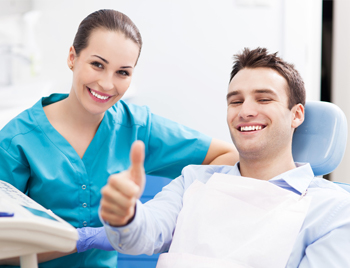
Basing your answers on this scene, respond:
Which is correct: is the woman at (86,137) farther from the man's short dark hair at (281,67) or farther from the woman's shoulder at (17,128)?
the man's short dark hair at (281,67)

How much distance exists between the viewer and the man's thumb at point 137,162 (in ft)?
2.12

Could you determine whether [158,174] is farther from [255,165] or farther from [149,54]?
[149,54]

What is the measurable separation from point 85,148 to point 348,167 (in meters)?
2.26

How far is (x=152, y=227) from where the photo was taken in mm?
999

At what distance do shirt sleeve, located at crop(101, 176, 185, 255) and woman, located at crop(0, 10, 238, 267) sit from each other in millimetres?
258

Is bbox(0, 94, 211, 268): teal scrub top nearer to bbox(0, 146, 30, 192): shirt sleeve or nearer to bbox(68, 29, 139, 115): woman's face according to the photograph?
bbox(0, 146, 30, 192): shirt sleeve

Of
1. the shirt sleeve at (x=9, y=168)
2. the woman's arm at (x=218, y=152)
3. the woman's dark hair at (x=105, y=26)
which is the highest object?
the woman's dark hair at (x=105, y=26)

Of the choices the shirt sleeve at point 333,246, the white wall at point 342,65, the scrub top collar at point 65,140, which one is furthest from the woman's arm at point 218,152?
the white wall at point 342,65

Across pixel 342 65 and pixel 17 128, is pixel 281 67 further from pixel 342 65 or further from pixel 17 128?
pixel 342 65

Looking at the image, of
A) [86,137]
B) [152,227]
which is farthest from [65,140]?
[152,227]

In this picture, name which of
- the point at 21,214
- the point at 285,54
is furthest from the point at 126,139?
the point at 285,54

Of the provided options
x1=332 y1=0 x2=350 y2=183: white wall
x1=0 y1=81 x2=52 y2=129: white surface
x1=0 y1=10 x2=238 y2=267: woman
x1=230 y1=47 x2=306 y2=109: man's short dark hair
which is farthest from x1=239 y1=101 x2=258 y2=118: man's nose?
x1=332 y1=0 x2=350 y2=183: white wall

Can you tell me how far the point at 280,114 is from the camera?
1201 mm

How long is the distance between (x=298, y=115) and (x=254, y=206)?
362 millimetres
